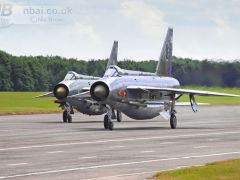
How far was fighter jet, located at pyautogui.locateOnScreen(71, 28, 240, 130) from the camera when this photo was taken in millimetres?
38594

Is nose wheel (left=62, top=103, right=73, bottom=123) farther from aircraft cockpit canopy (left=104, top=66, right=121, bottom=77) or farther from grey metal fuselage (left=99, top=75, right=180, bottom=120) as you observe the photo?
aircraft cockpit canopy (left=104, top=66, right=121, bottom=77)

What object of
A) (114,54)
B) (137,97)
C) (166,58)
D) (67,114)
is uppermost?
(114,54)

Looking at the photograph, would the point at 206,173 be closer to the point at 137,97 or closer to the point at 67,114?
the point at 137,97

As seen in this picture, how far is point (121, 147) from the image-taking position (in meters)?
27.9

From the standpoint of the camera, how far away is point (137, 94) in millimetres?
41469

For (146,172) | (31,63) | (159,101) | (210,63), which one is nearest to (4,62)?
(31,63)

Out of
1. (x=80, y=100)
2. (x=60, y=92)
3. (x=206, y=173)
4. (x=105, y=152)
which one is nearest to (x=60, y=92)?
(x=60, y=92)

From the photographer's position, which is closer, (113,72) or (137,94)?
(113,72)

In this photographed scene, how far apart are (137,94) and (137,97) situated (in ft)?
0.61

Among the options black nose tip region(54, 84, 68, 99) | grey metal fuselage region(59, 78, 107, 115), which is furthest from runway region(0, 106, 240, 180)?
grey metal fuselage region(59, 78, 107, 115)

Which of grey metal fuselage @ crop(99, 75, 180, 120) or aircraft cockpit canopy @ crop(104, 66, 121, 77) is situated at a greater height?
aircraft cockpit canopy @ crop(104, 66, 121, 77)

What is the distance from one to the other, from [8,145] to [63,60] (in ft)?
386

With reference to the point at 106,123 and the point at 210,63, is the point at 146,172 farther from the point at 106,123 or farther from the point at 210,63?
the point at 210,63

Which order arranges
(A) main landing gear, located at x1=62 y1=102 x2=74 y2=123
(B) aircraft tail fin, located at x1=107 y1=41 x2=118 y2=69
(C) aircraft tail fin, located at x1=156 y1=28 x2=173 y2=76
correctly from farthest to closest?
(B) aircraft tail fin, located at x1=107 y1=41 x2=118 y2=69 → (A) main landing gear, located at x1=62 y1=102 x2=74 y2=123 → (C) aircraft tail fin, located at x1=156 y1=28 x2=173 y2=76
